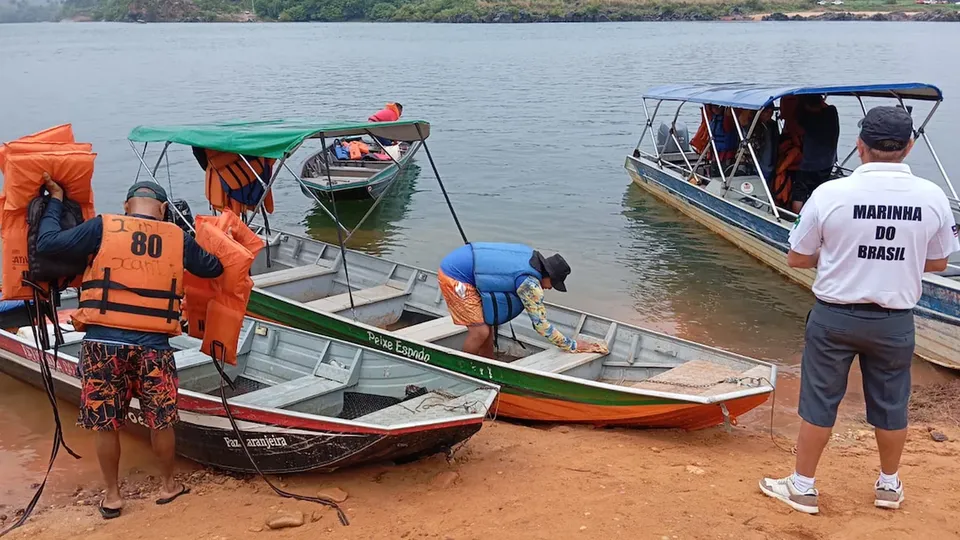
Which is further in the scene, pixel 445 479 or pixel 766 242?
pixel 766 242

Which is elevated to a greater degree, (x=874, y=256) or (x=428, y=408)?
(x=874, y=256)

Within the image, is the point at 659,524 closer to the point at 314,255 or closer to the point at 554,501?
the point at 554,501

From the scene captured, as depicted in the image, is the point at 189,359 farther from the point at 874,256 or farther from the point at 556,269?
the point at 874,256

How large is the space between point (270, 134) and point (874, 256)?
5233mm

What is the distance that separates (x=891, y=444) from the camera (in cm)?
412

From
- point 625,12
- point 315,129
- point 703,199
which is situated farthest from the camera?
point 625,12

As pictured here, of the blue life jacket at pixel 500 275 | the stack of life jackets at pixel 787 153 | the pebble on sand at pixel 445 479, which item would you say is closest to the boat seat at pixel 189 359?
the blue life jacket at pixel 500 275

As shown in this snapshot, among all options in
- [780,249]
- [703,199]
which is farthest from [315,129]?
[703,199]

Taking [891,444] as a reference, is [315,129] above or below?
above

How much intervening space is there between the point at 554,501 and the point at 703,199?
914cm

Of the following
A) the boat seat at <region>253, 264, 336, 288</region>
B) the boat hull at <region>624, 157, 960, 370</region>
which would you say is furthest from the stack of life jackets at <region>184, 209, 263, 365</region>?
the boat hull at <region>624, 157, 960, 370</region>

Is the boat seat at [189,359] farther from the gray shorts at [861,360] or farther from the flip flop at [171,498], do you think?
the gray shorts at [861,360]

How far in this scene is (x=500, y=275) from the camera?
6.18 meters

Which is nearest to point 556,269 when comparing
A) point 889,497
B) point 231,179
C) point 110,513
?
point 889,497
